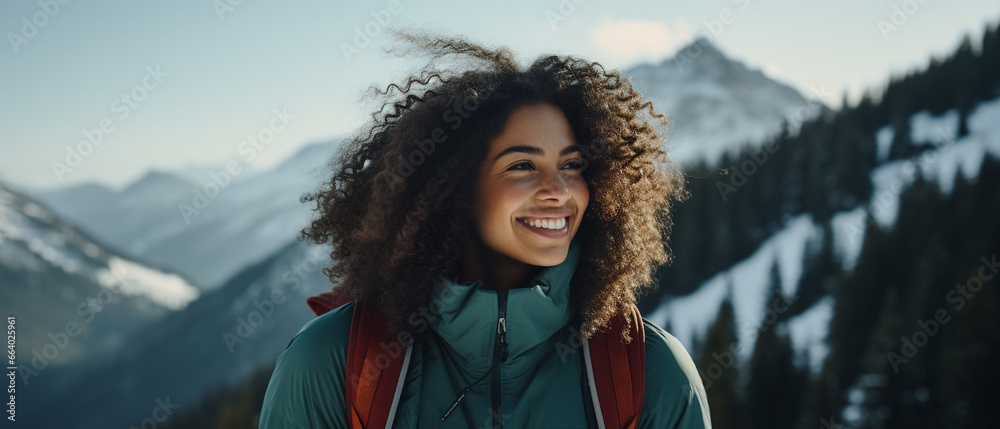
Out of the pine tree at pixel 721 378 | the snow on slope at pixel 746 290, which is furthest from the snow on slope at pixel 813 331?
the pine tree at pixel 721 378

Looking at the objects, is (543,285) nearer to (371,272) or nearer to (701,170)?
(371,272)

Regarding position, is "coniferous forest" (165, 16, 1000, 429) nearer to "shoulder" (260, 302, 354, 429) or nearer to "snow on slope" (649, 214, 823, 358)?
"snow on slope" (649, 214, 823, 358)

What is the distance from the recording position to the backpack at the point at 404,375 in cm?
242

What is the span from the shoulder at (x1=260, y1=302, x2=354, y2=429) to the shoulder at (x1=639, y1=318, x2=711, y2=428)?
1.18 m

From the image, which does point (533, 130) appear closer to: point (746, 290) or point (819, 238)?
point (746, 290)

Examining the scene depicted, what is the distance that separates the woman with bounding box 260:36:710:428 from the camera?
2617 millimetres

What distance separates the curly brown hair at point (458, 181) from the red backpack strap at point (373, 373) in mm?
96

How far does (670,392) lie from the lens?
263 cm

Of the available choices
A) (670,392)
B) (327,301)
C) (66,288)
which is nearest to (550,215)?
(670,392)

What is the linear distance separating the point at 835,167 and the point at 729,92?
465ft

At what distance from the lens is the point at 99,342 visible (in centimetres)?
16512

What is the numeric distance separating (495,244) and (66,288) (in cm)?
20028

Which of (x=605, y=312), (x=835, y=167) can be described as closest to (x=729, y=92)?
(x=835, y=167)

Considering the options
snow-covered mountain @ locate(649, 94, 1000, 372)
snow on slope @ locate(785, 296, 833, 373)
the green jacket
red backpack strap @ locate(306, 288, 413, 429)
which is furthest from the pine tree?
red backpack strap @ locate(306, 288, 413, 429)
